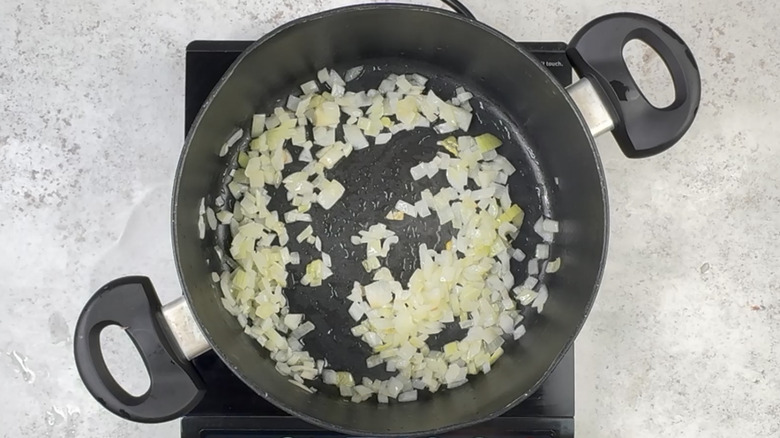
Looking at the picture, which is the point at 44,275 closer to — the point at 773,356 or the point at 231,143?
the point at 231,143

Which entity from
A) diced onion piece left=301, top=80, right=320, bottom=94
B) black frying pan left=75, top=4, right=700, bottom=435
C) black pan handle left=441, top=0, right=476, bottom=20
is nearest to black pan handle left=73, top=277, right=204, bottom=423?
black frying pan left=75, top=4, right=700, bottom=435

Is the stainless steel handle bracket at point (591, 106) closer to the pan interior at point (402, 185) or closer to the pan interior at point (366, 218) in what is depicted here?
the pan interior at point (402, 185)

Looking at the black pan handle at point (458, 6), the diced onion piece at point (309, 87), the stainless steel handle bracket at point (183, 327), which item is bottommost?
the stainless steel handle bracket at point (183, 327)

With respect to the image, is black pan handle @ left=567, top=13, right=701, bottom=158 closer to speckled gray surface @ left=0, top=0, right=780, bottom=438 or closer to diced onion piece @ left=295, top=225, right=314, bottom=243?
speckled gray surface @ left=0, top=0, right=780, bottom=438

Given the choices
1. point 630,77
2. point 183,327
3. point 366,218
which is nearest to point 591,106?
point 630,77

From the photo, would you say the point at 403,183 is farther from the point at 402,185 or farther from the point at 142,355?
the point at 142,355

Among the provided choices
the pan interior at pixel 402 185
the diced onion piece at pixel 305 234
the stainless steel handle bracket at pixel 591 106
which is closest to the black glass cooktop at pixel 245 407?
the pan interior at pixel 402 185
